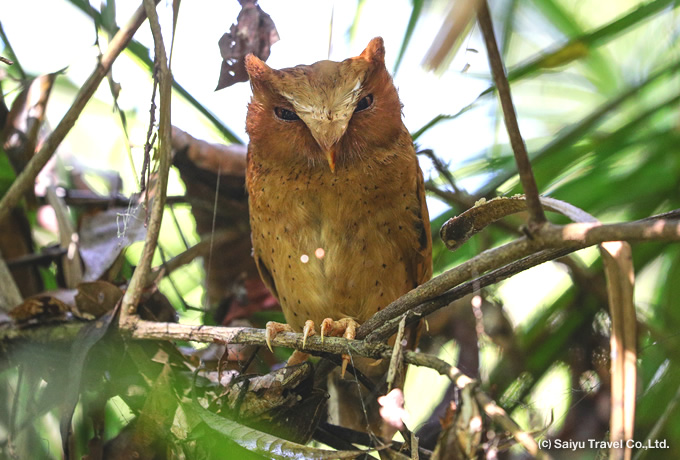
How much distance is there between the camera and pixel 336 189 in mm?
2410

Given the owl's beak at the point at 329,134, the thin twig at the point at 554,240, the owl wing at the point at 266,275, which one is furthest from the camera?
the owl wing at the point at 266,275

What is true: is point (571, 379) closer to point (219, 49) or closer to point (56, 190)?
point (219, 49)

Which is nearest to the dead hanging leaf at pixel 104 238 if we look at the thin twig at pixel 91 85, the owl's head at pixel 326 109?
the thin twig at pixel 91 85

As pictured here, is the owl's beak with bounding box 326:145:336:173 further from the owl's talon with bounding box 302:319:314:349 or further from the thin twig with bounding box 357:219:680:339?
the thin twig with bounding box 357:219:680:339

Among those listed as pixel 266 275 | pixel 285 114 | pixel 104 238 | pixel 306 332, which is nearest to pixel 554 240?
pixel 306 332

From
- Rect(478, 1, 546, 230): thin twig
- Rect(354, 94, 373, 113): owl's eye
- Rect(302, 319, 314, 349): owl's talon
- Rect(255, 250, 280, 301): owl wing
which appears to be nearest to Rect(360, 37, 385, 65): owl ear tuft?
Rect(354, 94, 373, 113): owl's eye

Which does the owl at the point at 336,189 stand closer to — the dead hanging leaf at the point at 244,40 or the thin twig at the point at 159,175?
the dead hanging leaf at the point at 244,40

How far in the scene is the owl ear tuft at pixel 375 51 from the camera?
2465 mm

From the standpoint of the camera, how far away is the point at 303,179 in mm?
2471

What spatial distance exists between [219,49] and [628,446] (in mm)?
2034

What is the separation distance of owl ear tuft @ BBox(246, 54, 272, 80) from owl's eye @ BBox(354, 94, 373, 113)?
1.12ft

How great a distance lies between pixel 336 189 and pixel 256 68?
1.72 ft

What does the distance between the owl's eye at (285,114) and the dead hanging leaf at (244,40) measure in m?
0.24

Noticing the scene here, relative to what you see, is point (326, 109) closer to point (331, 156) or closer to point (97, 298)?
point (331, 156)
